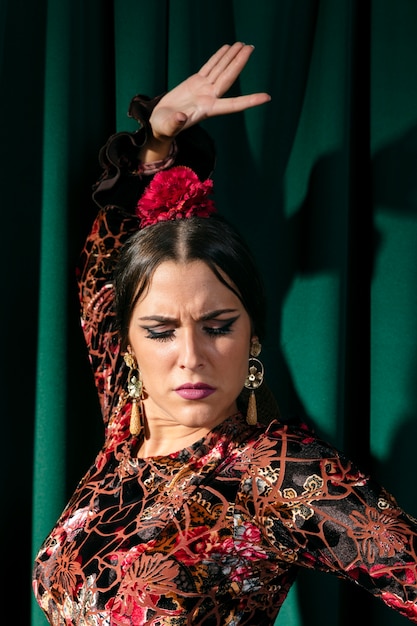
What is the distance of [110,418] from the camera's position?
63.7 inches

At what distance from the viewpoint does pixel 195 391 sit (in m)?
1.32

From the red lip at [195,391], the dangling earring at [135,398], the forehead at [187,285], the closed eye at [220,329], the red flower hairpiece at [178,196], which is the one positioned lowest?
the dangling earring at [135,398]

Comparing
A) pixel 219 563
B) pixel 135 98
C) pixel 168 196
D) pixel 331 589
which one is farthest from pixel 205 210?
pixel 331 589

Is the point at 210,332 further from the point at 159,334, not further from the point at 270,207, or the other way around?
the point at 270,207

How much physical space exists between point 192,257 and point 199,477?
35 centimetres

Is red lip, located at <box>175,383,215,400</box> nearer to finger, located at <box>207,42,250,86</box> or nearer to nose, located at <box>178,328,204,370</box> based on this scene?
nose, located at <box>178,328,204,370</box>

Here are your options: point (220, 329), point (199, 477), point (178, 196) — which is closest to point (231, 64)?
point (178, 196)

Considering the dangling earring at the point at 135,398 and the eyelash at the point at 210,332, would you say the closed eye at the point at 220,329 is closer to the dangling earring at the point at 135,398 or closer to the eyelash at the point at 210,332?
the eyelash at the point at 210,332

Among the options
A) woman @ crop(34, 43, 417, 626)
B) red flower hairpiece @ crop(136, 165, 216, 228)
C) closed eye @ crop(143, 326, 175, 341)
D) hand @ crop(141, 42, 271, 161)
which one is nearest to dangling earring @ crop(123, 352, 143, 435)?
woman @ crop(34, 43, 417, 626)

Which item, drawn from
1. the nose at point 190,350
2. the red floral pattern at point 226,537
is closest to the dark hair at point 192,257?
the nose at point 190,350

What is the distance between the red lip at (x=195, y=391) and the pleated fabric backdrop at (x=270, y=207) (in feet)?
1.18

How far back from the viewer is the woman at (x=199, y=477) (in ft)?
3.89

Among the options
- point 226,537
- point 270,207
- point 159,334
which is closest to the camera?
point 226,537

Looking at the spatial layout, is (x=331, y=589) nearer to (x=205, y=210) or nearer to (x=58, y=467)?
(x=58, y=467)
